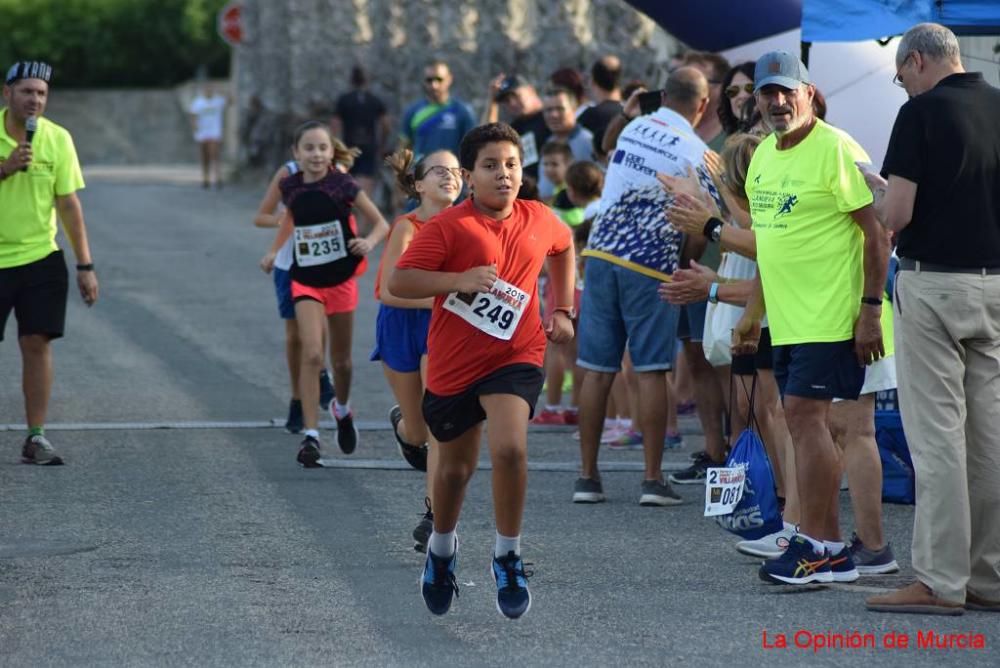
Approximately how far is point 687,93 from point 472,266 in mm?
2835

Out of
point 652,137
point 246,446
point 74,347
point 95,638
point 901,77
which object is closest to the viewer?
point 95,638

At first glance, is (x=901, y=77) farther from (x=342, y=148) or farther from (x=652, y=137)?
(x=342, y=148)

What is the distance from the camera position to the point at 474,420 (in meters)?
6.66

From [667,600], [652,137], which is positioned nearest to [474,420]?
[667,600]

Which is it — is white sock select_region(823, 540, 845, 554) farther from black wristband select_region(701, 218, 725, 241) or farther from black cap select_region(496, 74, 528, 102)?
black cap select_region(496, 74, 528, 102)

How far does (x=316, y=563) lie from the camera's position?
7.39 meters

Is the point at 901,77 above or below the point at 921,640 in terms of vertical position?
above

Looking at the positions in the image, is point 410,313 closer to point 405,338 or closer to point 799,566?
point 405,338

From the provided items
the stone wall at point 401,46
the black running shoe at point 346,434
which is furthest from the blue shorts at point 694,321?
the stone wall at point 401,46

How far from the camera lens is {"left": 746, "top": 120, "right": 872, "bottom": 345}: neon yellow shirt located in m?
6.95

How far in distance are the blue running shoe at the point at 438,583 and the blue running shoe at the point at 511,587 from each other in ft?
0.54

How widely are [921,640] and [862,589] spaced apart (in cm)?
82

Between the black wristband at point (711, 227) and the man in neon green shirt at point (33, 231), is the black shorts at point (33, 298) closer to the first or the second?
the man in neon green shirt at point (33, 231)

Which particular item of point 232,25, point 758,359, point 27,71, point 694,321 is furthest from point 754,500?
point 232,25
